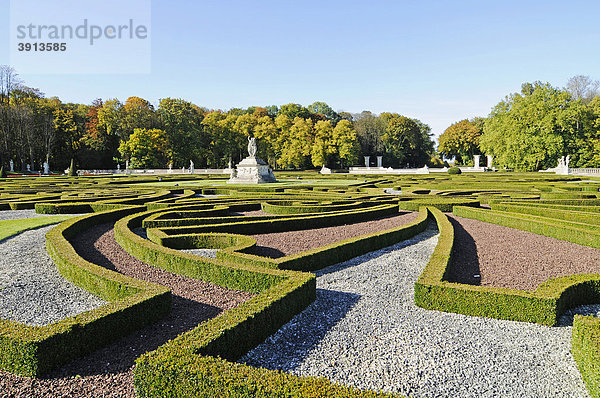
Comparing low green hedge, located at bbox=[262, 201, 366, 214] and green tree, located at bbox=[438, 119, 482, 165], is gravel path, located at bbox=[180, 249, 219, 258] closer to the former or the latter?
low green hedge, located at bbox=[262, 201, 366, 214]

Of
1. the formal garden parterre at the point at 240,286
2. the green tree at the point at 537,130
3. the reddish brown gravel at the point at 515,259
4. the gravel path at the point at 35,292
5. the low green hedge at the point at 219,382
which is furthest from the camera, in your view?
the green tree at the point at 537,130

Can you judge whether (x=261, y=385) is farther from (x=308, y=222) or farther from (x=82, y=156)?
(x=82, y=156)

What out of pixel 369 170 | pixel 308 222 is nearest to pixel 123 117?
pixel 369 170

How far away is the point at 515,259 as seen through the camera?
9.56 m

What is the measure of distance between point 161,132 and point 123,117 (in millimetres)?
9379

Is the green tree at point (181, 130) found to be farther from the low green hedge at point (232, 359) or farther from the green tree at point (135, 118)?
the low green hedge at point (232, 359)

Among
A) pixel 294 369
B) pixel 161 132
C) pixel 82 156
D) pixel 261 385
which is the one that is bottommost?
pixel 294 369

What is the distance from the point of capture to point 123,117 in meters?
67.1

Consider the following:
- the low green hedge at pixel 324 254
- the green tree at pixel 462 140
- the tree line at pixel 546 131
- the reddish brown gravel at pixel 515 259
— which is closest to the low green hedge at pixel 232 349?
the low green hedge at pixel 324 254

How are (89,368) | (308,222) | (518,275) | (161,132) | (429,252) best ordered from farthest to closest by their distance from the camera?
(161,132) < (308,222) < (429,252) < (518,275) < (89,368)

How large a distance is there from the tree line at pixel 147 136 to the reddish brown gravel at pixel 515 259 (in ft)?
191

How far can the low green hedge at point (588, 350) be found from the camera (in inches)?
167

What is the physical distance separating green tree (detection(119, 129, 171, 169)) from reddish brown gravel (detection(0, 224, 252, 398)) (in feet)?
184

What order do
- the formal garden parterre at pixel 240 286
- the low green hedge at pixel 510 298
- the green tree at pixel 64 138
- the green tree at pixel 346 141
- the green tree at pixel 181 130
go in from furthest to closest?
1. the green tree at pixel 346 141
2. the green tree at pixel 181 130
3. the green tree at pixel 64 138
4. the low green hedge at pixel 510 298
5. the formal garden parterre at pixel 240 286
